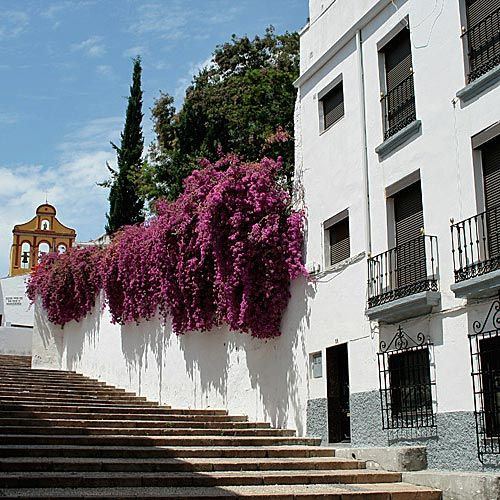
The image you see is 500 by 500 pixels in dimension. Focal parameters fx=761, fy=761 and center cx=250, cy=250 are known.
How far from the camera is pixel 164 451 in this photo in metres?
10.7

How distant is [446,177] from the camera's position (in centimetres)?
1067

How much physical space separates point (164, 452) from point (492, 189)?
18.8ft

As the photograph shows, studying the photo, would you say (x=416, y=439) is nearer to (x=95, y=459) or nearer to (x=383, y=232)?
(x=383, y=232)

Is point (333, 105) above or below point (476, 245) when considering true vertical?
above

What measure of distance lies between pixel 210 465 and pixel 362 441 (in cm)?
287

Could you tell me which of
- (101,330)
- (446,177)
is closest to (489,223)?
(446,177)

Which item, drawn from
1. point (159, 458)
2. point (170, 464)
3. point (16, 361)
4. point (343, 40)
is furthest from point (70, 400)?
point (16, 361)

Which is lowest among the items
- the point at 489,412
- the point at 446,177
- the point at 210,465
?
the point at 210,465

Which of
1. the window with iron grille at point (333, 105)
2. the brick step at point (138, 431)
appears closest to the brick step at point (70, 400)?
the brick step at point (138, 431)

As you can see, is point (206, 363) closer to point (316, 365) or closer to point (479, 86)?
point (316, 365)

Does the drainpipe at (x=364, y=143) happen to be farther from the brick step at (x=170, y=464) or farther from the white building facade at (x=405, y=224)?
the brick step at (x=170, y=464)

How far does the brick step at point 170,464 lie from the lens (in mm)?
9164

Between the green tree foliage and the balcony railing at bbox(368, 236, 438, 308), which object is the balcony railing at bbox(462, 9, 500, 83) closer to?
the balcony railing at bbox(368, 236, 438, 308)

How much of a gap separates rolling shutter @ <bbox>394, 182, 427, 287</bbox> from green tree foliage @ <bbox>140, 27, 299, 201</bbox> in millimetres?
6899
